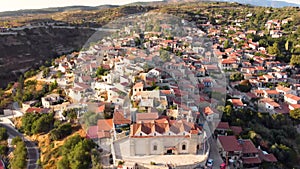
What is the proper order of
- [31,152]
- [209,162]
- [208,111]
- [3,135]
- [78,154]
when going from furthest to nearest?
[3,135], [31,152], [208,111], [78,154], [209,162]

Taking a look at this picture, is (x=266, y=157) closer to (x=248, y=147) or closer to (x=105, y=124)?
(x=248, y=147)

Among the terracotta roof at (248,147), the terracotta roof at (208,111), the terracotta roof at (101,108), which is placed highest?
the terracotta roof at (101,108)

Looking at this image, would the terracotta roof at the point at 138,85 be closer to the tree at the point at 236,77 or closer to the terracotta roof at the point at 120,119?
the terracotta roof at the point at 120,119

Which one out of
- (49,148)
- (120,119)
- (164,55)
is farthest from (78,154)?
(164,55)

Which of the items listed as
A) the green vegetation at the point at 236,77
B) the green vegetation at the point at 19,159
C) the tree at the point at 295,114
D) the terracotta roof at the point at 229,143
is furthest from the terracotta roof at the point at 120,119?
the green vegetation at the point at 236,77

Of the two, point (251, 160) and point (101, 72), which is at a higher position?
point (101, 72)

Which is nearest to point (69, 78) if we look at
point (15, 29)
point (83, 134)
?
point (83, 134)

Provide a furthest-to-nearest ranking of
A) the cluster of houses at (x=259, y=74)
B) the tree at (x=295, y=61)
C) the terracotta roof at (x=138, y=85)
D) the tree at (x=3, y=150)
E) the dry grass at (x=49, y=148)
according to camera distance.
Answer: the tree at (x=295, y=61)
the cluster of houses at (x=259, y=74)
the terracotta roof at (x=138, y=85)
the tree at (x=3, y=150)
the dry grass at (x=49, y=148)

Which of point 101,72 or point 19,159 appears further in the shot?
point 101,72
